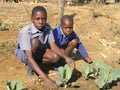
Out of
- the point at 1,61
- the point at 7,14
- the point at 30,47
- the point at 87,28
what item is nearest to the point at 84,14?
the point at 87,28

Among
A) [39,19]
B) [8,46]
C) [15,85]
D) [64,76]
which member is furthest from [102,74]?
[8,46]

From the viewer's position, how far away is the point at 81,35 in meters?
7.39

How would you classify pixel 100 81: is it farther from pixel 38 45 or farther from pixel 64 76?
pixel 38 45

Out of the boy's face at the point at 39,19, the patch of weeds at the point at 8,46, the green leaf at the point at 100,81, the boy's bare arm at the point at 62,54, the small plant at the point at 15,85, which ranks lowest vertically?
the green leaf at the point at 100,81

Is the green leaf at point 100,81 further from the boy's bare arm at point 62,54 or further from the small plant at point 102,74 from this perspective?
the boy's bare arm at point 62,54

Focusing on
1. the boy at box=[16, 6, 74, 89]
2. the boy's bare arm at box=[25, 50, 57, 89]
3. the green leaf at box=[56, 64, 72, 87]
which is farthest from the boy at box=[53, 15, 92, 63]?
the boy's bare arm at box=[25, 50, 57, 89]

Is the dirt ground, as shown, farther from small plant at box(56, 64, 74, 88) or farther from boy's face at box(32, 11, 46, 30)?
boy's face at box(32, 11, 46, 30)

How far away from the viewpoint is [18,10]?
348 inches

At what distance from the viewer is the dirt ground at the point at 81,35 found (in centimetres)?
529

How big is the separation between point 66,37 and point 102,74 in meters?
0.85

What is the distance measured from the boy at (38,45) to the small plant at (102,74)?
33cm

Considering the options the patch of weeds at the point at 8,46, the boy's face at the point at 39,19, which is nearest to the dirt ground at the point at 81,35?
the patch of weeds at the point at 8,46

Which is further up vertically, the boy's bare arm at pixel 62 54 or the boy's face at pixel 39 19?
the boy's face at pixel 39 19

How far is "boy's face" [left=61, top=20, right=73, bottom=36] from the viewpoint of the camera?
527 cm
